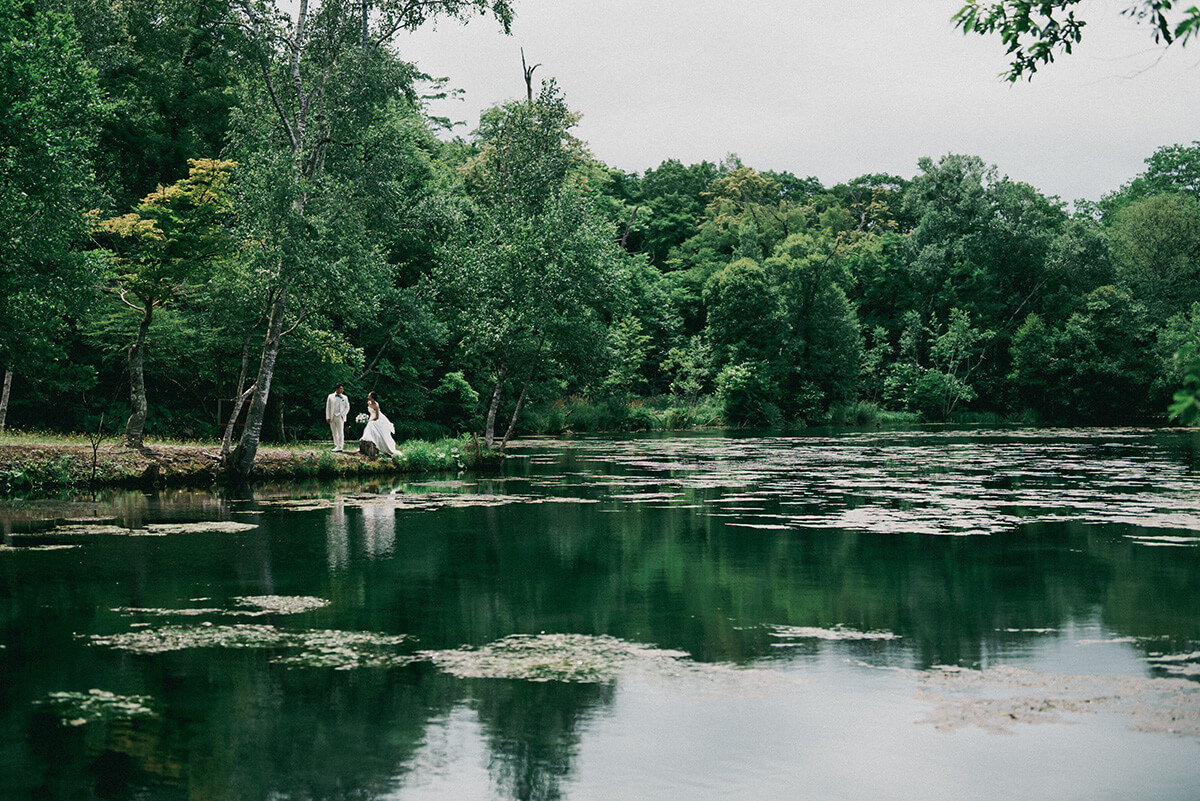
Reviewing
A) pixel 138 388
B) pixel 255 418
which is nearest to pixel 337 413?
pixel 255 418

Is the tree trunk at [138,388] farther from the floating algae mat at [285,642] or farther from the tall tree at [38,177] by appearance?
the floating algae mat at [285,642]

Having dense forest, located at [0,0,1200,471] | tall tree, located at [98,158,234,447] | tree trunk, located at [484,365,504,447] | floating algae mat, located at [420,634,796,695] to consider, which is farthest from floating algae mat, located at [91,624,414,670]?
tree trunk, located at [484,365,504,447]

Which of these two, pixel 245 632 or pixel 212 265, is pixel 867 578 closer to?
pixel 245 632

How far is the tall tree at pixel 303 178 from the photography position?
966 inches

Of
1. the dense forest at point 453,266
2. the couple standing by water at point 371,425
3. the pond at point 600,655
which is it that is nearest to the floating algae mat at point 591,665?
the pond at point 600,655

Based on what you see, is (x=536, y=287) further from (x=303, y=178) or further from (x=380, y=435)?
(x=303, y=178)

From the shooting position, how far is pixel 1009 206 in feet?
253

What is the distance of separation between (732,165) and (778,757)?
91229 millimetres

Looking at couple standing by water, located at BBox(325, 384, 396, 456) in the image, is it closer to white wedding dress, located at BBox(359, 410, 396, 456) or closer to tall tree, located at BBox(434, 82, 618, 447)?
white wedding dress, located at BBox(359, 410, 396, 456)

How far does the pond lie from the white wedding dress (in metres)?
10.1

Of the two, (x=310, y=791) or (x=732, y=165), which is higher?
(x=732, y=165)

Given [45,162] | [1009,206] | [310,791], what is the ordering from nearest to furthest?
[310,791] → [45,162] → [1009,206]

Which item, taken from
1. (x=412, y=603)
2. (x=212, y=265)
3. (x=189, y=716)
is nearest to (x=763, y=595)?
(x=412, y=603)

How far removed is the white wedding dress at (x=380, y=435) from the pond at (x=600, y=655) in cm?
1006
